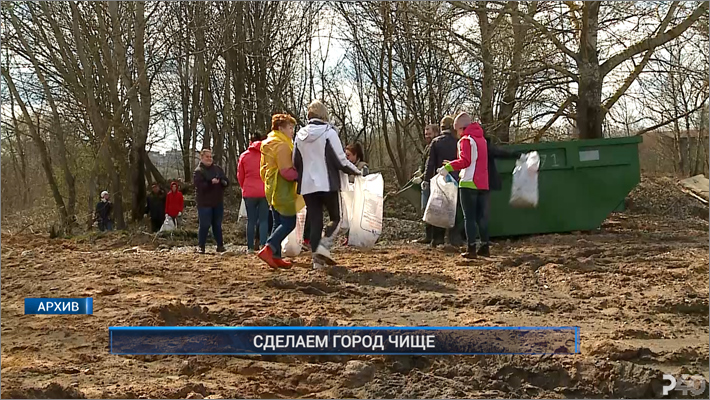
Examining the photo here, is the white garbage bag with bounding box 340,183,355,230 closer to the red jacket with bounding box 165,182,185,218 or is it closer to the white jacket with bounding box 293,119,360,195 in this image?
the white jacket with bounding box 293,119,360,195

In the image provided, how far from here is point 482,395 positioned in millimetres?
3035

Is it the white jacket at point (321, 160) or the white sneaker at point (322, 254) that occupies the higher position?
the white jacket at point (321, 160)

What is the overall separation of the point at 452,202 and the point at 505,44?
3.83m

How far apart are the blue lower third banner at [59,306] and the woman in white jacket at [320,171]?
1.90 metres

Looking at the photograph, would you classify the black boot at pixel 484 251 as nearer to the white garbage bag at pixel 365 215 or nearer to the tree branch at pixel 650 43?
the white garbage bag at pixel 365 215

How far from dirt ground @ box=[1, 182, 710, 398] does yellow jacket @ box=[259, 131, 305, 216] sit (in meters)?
0.56

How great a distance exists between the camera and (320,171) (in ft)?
18.0

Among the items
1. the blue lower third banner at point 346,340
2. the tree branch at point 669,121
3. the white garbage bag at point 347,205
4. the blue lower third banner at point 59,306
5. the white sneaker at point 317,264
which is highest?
the tree branch at point 669,121

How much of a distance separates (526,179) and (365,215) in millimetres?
1572

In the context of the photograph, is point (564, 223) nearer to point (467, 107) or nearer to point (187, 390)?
point (467, 107)

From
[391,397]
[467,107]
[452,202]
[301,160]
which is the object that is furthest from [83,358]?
[467,107]

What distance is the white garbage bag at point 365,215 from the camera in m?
6.38

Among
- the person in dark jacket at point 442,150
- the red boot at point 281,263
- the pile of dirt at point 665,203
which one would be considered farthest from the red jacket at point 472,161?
the pile of dirt at point 665,203

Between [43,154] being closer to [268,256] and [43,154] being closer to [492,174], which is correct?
[268,256]
